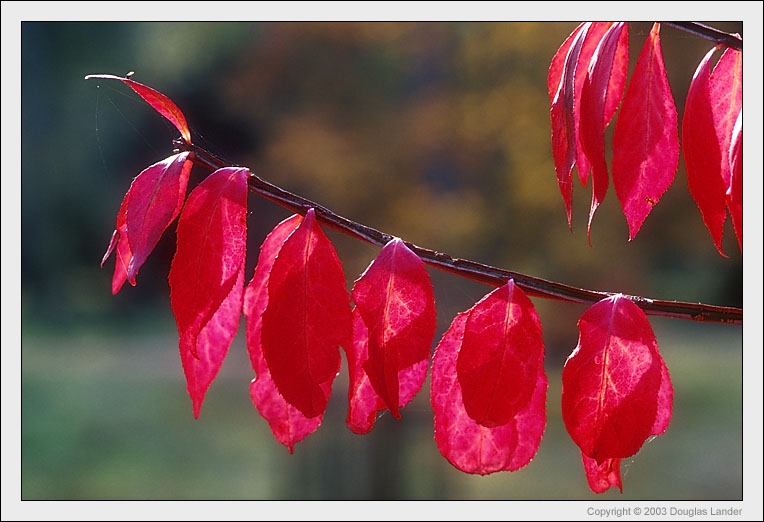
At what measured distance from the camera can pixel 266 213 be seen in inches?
139

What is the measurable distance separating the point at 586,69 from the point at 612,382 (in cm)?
20

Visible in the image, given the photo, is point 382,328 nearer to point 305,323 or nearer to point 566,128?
point 305,323

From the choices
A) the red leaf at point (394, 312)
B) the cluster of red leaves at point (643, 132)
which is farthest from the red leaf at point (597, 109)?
the red leaf at point (394, 312)

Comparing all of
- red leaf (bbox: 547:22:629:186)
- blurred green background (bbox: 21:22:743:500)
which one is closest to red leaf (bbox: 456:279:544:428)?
red leaf (bbox: 547:22:629:186)

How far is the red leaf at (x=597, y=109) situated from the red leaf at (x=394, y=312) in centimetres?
11

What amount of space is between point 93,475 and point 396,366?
11.7 feet

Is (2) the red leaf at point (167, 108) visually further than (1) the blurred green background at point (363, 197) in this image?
No

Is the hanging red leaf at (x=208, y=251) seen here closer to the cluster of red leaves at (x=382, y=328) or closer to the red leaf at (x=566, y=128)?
the cluster of red leaves at (x=382, y=328)

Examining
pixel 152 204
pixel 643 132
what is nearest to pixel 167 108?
pixel 152 204

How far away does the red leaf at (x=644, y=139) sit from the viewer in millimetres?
457

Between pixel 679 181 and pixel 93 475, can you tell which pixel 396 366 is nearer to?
pixel 679 181

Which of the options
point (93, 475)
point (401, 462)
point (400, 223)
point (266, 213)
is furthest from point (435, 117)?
point (93, 475)

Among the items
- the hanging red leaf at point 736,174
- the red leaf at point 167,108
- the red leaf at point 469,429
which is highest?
the red leaf at point 167,108

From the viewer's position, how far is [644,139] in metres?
0.46
